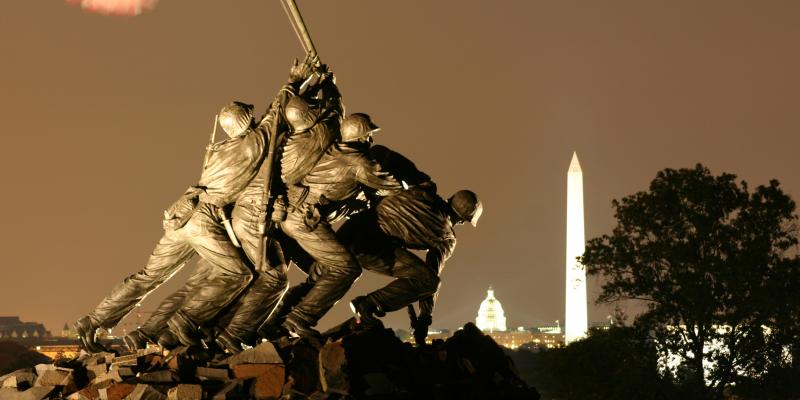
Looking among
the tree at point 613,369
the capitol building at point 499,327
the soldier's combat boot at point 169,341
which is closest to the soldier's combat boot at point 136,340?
the soldier's combat boot at point 169,341

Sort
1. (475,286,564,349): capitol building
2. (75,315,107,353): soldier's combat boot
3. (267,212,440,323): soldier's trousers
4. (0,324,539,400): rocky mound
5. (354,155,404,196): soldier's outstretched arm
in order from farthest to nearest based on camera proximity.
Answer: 1. (475,286,564,349): capitol building
2. (75,315,107,353): soldier's combat boot
3. (267,212,440,323): soldier's trousers
4. (354,155,404,196): soldier's outstretched arm
5. (0,324,539,400): rocky mound

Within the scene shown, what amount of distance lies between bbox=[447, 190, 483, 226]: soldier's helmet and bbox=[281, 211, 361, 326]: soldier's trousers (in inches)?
55.5

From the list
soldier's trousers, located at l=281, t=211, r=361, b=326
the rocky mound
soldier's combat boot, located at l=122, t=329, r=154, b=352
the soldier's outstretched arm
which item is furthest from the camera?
soldier's combat boot, located at l=122, t=329, r=154, b=352

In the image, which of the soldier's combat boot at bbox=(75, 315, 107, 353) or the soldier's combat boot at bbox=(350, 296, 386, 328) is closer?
the soldier's combat boot at bbox=(350, 296, 386, 328)

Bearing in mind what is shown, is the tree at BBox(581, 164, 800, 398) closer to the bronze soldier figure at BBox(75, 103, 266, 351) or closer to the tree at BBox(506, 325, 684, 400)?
the tree at BBox(506, 325, 684, 400)

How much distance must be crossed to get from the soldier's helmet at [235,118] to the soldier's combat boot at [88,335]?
2.77 m

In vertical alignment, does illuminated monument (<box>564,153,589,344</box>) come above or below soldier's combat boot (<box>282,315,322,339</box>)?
above

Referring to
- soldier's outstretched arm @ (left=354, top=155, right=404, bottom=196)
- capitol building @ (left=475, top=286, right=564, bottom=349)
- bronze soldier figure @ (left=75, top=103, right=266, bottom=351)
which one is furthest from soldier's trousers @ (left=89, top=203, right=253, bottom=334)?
capitol building @ (left=475, top=286, right=564, bottom=349)

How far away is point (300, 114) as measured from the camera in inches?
728

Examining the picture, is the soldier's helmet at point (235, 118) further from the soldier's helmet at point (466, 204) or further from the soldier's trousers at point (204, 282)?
the soldier's helmet at point (466, 204)

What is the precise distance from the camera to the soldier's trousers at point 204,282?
18359 mm

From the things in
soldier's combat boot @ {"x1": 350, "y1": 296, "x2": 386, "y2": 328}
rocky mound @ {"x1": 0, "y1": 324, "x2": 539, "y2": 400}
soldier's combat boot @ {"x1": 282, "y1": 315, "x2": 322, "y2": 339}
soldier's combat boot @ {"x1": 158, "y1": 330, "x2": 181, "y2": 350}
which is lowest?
rocky mound @ {"x1": 0, "y1": 324, "x2": 539, "y2": 400}

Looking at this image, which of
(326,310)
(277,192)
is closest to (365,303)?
(326,310)

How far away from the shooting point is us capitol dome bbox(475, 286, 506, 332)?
112562 mm
